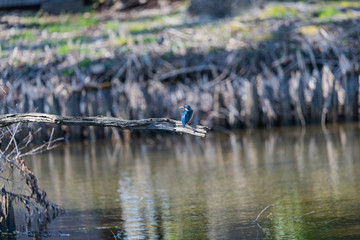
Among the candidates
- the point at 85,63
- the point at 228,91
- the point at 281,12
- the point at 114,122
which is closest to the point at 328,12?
the point at 281,12

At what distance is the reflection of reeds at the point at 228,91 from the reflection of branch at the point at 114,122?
9.31 meters

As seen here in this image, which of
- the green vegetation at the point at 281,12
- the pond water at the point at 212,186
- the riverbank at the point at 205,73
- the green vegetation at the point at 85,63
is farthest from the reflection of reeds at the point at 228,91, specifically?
the green vegetation at the point at 281,12

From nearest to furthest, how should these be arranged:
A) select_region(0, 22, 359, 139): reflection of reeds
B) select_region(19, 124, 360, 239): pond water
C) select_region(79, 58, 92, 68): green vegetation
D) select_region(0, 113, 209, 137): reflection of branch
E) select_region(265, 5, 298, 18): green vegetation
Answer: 1. select_region(0, 113, 209, 137): reflection of branch
2. select_region(19, 124, 360, 239): pond water
3. select_region(0, 22, 359, 139): reflection of reeds
4. select_region(79, 58, 92, 68): green vegetation
5. select_region(265, 5, 298, 18): green vegetation

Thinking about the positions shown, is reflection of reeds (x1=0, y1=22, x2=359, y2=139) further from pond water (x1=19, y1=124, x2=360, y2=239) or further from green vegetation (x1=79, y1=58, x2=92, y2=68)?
pond water (x1=19, y1=124, x2=360, y2=239)

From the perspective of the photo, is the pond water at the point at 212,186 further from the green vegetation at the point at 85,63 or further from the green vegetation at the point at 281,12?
the green vegetation at the point at 281,12

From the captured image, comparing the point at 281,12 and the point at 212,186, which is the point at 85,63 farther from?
the point at 212,186

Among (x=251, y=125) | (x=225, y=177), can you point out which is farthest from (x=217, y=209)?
(x=251, y=125)

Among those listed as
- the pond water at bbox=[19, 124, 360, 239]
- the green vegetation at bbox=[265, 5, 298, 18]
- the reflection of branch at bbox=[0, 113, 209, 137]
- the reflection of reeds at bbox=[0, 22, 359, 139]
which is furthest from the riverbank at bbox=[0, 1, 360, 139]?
the reflection of branch at bbox=[0, 113, 209, 137]

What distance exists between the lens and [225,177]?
427 inches

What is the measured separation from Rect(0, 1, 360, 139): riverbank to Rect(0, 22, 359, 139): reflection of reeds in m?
0.03

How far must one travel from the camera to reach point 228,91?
55.2 ft

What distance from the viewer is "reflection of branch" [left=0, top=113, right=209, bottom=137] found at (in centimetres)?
653

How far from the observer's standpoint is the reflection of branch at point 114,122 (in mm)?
6526

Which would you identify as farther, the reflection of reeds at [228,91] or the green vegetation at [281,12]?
the green vegetation at [281,12]
